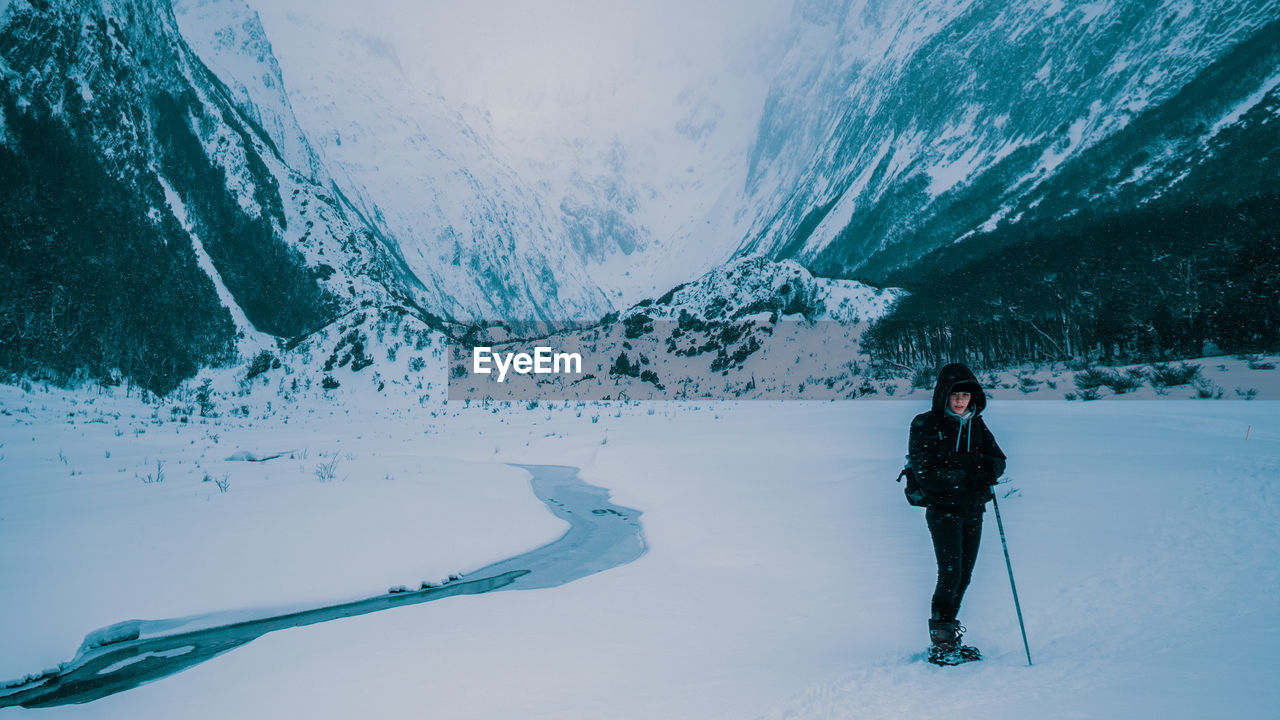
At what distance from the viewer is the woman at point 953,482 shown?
128 inches

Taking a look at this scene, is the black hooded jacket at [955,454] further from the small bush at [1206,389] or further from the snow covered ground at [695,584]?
the small bush at [1206,389]

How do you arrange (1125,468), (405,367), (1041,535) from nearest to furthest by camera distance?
(1041,535)
(1125,468)
(405,367)

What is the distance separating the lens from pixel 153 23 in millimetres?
48125

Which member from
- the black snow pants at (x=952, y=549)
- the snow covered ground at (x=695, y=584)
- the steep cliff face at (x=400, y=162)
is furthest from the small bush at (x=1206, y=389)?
the steep cliff face at (x=400, y=162)

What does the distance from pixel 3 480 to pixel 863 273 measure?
90.9m

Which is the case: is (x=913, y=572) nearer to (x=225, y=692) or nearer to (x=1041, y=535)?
(x=1041, y=535)

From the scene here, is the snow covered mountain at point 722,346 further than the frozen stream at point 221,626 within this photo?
Yes

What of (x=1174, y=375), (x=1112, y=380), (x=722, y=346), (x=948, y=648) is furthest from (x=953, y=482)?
(x=722, y=346)

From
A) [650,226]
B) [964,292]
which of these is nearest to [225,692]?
[964,292]

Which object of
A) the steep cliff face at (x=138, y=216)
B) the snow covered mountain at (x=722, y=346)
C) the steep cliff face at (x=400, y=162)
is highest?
the steep cliff face at (x=400, y=162)

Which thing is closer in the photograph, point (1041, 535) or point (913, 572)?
point (913, 572)

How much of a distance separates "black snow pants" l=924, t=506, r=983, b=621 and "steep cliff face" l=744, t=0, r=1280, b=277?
2215 inches

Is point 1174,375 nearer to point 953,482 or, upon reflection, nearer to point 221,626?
point 953,482

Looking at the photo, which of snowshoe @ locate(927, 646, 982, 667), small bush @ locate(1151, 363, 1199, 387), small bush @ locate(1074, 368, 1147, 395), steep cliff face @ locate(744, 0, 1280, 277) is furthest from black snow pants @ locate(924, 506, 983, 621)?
steep cliff face @ locate(744, 0, 1280, 277)
